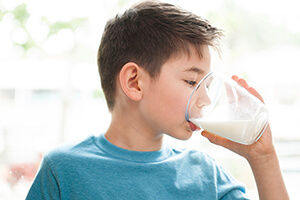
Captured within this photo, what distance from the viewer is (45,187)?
1.04 meters

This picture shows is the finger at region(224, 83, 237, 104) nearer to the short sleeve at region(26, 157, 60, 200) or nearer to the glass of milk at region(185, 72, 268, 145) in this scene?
the glass of milk at region(185, 72, 268, 145)

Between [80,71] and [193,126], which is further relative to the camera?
[80,71]

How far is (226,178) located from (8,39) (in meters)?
1.04

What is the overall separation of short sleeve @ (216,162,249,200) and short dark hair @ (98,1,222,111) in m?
0.41

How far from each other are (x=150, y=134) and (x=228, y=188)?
0.30 metres

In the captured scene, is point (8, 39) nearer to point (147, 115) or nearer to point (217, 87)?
point (147, 115)

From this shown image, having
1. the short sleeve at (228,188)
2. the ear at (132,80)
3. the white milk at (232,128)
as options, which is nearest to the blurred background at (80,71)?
the short sleeve at (228,188)

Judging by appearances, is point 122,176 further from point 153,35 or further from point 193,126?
point 153,35

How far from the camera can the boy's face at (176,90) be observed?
1033mm

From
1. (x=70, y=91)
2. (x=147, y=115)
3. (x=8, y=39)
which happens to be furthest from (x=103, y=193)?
(x=8, y=39)

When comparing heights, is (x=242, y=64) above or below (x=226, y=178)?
above

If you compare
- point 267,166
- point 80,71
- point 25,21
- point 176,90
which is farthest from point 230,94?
point 25,21

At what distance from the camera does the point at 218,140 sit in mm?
1094

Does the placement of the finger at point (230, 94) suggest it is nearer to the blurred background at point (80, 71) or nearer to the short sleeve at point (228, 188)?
the short sleeve at point (228, 188)
